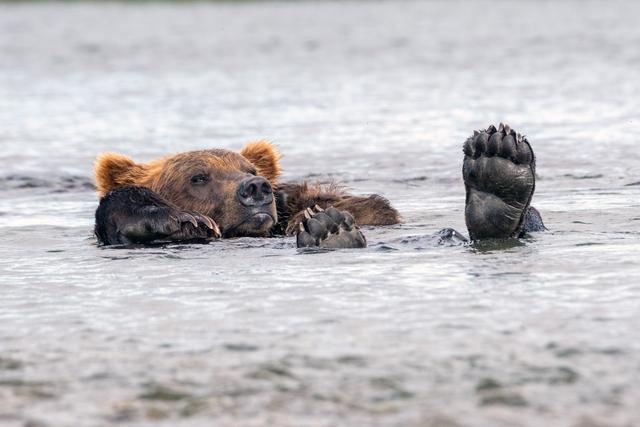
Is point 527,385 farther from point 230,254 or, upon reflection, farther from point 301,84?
point 301,84

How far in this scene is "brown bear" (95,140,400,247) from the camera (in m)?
6.54

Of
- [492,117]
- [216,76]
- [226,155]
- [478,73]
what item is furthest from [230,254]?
[216,76]

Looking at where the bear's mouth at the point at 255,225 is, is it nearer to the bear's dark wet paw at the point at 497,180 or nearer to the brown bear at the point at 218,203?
the brown bear at the point at 218,203

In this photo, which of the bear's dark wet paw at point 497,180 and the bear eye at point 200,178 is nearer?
the bear's dark wet paw at point 497,180

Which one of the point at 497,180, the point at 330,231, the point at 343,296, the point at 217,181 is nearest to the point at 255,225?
the point at 217,181

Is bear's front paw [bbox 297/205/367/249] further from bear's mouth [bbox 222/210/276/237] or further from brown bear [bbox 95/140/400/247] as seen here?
bear's mouth [bbox 222/210/276/237]

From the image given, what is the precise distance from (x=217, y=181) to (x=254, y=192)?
39 cm

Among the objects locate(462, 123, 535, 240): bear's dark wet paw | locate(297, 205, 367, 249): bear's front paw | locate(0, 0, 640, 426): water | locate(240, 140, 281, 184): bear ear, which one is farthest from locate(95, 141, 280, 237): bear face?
locate(462, 123, 535, 240): bear's dark wet paw

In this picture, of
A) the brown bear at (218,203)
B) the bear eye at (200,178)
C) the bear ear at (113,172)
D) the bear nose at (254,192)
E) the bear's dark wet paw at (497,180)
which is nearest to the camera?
the bear's dark wet paw at (497,180)

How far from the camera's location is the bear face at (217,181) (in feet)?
22.1

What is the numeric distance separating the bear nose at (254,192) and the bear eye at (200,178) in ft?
1.07

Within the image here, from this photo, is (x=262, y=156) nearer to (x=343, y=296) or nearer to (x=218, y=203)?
(x=218, y=203)

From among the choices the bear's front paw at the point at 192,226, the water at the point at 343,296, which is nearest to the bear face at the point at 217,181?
the bear's front paw at the point at 192,226

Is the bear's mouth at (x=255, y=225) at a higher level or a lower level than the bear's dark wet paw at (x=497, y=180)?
lower
